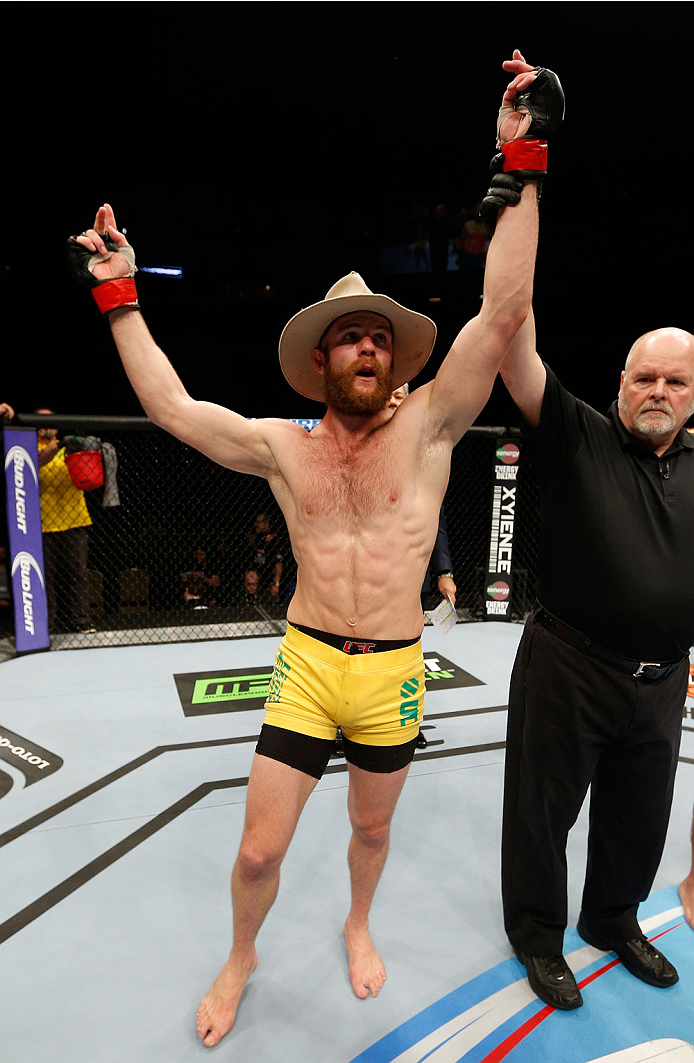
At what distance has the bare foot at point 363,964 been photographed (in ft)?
5.16

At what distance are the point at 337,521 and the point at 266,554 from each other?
4646 mm

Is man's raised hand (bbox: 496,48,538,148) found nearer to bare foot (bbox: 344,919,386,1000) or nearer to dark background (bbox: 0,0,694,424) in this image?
bare foot (bbox: 344,919,386,1000)

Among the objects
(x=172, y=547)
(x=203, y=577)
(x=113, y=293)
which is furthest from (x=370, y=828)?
(x=172, y=547)

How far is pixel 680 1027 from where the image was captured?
4.91ft

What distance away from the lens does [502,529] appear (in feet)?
16.0

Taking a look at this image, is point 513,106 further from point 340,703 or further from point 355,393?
point 340,703

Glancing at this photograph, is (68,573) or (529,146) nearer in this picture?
(529,146)

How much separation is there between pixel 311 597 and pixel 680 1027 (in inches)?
53.9

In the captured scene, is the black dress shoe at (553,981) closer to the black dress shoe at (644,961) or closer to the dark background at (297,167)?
the black dress shoe at (644,961)

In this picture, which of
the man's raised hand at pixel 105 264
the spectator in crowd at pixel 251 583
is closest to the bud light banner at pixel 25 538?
the spectator in crowd at pixel 251 583

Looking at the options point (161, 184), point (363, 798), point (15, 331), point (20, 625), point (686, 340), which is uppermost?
point (161, 184)

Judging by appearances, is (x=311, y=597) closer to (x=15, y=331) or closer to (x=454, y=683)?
(x=454, y=683)

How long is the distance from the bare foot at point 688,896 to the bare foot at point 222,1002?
132 cm

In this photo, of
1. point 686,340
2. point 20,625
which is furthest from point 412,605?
point 20,625
